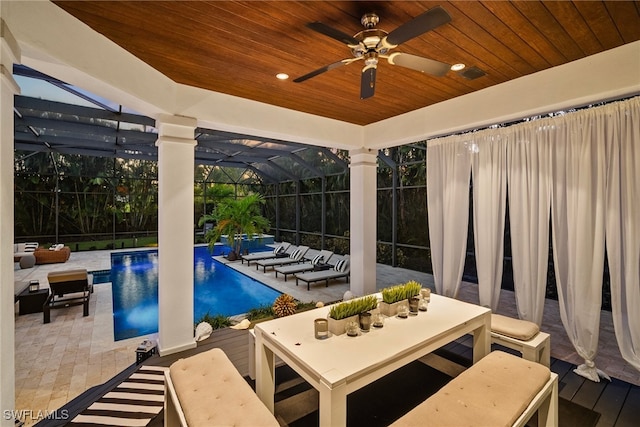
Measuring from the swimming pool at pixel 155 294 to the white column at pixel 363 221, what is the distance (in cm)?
230

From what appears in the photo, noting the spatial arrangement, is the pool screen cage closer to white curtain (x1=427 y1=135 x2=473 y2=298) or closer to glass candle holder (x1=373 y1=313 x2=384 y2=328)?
white curtain (x1=427 y1=135 x2=473 y2=298)

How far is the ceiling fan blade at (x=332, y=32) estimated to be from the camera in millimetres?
1674

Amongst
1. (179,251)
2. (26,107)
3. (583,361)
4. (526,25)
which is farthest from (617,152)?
(26,107)

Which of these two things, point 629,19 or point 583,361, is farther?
point 583,361

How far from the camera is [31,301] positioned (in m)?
5.21

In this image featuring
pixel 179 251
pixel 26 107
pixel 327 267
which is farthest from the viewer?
pixel 327 267

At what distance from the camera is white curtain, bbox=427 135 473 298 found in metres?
4.20

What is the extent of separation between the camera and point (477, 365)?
87.5 inches

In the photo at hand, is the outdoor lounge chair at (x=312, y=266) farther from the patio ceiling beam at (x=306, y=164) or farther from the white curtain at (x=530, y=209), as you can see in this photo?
the white curtain at (x=530, y=209)

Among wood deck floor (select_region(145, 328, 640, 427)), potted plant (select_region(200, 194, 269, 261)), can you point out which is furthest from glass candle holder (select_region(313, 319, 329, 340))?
potted plant (select_region(200, 194, 269, 261))

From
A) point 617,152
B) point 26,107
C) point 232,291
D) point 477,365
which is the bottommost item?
point 232,291

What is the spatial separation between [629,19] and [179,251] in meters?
4.69

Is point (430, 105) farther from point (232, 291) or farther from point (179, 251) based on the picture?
point (232, 291)

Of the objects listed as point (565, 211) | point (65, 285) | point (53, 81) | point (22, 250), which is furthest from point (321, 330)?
point (22, 250)
